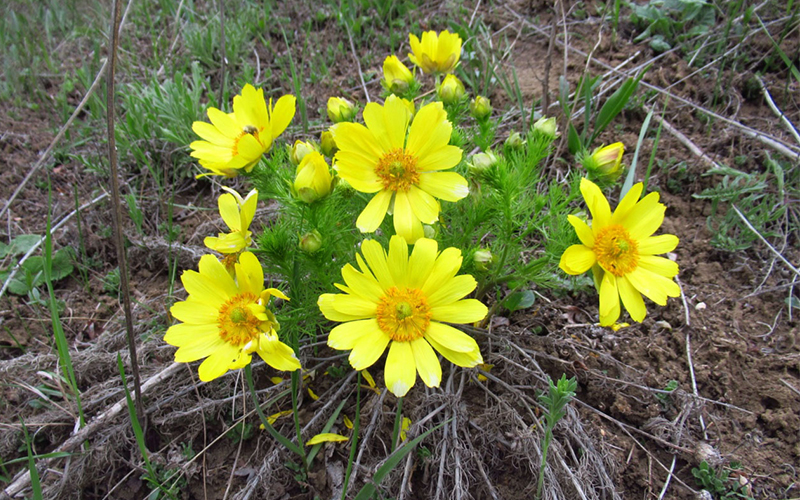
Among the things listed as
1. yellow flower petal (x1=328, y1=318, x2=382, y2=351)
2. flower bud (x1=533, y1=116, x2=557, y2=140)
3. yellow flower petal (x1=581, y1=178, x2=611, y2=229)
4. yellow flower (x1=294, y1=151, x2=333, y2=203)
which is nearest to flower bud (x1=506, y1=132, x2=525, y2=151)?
flower bud (x1=533, y1=116, x2=557, y2=140)

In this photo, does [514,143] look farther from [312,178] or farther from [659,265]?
[312,178]

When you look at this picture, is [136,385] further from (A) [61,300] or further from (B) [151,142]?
(B) [151,142]

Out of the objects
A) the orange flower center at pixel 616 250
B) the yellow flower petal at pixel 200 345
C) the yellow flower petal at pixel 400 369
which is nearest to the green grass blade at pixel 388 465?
the yellow flower petal at pixel 400 369

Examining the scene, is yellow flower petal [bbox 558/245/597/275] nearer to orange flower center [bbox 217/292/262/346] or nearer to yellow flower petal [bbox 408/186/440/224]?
yellow flower petal [bbox 408/186/440/224]

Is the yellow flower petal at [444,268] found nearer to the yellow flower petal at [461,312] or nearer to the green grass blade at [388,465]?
the yellow flower petal at [461,312]

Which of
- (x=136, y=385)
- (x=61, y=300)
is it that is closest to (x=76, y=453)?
(x=136, y=385)
